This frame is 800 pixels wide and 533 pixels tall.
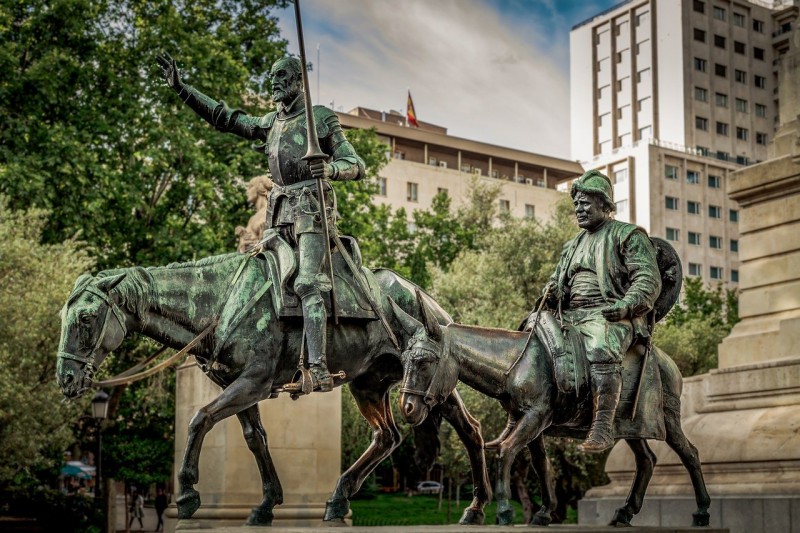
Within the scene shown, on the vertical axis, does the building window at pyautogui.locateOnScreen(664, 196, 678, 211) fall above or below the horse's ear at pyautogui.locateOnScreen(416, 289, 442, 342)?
above

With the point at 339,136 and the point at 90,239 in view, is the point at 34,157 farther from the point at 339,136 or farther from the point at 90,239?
the point at 339,136

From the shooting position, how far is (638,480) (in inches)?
467

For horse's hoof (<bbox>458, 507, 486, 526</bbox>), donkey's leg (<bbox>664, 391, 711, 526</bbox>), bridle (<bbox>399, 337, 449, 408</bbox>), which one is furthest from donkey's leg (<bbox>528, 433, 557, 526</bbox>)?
bridle (<bbox>399, 337, 449, 408</bbox>)

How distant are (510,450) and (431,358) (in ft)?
3.63

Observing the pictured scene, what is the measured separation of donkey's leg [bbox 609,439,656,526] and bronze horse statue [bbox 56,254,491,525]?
1.53 m

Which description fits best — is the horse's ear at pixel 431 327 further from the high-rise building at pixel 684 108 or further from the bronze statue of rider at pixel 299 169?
the high-rise building at pixel 684 108

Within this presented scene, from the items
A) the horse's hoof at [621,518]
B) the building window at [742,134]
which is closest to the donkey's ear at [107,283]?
the horse's hoof at [621,518]

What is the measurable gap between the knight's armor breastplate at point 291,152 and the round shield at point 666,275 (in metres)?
3.58

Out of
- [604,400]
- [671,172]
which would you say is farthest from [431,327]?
[671,172]

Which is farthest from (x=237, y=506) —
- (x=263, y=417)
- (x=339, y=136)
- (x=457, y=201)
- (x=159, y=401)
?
(x=457, y=201)

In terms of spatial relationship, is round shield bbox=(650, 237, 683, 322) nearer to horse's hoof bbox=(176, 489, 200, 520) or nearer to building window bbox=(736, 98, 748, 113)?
horse's hoof bbox=(176, 489, 200, 520)

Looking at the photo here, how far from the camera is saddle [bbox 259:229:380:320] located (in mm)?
10500

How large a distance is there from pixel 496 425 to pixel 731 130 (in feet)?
242

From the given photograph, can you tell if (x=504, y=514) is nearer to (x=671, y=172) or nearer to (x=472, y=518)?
Result: (x=472, y=518)
